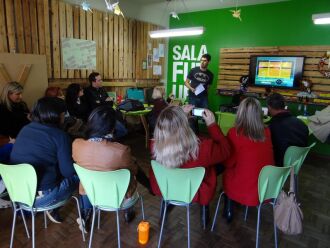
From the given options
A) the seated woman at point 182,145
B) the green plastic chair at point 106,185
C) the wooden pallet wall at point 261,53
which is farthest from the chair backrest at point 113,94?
the green plastic chair at point 106,185

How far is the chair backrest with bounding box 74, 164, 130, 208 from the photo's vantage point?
1686 millimetres

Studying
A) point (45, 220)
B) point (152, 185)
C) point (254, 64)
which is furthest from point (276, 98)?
point (254, 64)

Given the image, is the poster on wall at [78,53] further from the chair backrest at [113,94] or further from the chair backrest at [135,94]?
the chair backrest at [135,94]

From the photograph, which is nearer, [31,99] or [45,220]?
[45,220]

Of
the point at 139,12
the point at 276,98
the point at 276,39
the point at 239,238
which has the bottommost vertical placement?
the point at 239,238

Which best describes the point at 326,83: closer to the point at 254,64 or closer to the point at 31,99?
the point at 254,64

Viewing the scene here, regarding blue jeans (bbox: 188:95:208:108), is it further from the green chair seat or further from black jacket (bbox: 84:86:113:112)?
black jacket (bbox: 84:86:113:112)

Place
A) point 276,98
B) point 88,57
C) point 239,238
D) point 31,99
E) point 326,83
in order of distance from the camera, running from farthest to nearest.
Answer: point 88,57 → point 326,83 → point 31,99 → point 276,98 → point 239,238

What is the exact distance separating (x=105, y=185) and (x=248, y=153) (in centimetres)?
111

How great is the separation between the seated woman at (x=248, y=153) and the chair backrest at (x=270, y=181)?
0.35 ft

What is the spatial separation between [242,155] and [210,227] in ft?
2.74

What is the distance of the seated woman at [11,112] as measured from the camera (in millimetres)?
3090

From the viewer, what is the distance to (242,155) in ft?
6.70

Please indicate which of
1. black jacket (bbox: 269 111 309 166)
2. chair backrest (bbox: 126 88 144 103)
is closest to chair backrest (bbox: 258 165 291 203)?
black jacket (bbox: 269 111 309 166)
